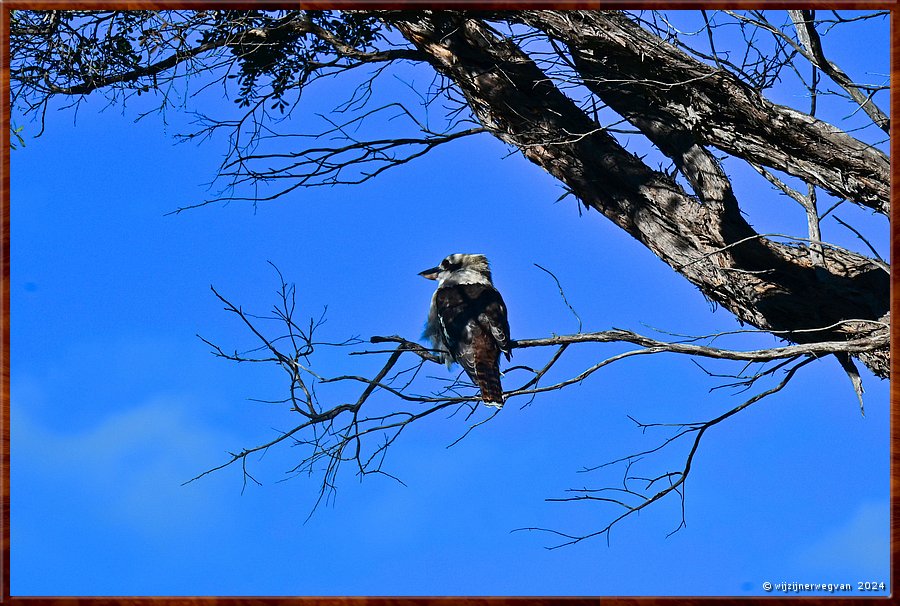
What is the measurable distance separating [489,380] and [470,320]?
602mm

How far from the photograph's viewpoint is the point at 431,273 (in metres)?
5.57

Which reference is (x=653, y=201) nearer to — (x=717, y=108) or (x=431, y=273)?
(x=717, y=108)

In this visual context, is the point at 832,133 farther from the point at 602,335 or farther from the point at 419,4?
the point at 419,4

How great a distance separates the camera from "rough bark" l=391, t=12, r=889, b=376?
17.6ft

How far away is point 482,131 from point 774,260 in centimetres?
205

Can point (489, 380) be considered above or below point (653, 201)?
below

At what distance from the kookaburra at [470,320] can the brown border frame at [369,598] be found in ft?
5.22

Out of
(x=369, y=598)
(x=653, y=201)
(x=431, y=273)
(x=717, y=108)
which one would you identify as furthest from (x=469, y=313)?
(x=369, y=598)

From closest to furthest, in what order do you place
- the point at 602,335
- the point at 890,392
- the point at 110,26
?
the point at 890,392, the point at 602,335, the point at 110,26

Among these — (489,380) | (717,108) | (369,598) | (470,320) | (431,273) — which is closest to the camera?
(369,598)

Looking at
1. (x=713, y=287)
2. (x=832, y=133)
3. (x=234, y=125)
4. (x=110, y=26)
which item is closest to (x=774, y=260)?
(x=713, y=287)

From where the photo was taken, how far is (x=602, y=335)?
178 inches

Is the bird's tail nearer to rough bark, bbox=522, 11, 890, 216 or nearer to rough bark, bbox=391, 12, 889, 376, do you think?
rough bark, bbox=391, 12, 889, 376

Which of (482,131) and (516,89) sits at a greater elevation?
(516,89)
